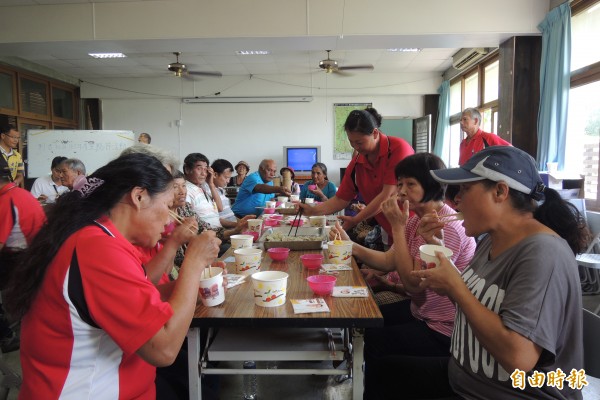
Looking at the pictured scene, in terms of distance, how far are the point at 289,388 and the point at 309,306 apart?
114cm

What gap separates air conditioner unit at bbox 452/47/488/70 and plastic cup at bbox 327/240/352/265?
5.44 m

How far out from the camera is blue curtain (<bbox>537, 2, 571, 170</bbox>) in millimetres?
4059

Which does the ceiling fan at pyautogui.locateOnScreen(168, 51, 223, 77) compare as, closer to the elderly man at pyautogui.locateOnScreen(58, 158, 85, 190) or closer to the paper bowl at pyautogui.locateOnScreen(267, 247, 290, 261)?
the elderly man at pyautogui.locateOnScreen(58, 158, 85, 190)

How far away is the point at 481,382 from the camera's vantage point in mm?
1084

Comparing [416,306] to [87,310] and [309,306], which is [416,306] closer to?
[309,306]

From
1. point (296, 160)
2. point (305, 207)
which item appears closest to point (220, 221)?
point (305, 207)

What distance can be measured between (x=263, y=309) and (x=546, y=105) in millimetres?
4373

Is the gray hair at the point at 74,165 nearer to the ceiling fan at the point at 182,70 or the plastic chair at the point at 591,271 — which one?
the ceiling fan at the point at 182,70

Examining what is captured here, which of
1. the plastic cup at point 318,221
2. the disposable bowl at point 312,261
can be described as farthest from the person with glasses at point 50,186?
the disposable bowl at point 312,261

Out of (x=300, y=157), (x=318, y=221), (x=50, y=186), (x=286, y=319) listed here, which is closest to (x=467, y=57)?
(x=300, y=157)

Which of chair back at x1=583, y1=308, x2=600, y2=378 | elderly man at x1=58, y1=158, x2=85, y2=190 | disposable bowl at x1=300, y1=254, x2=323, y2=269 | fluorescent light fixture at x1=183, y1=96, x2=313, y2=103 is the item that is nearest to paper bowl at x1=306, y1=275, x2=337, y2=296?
disposable bowl at x1=300, y1=254, x2=323, y2=269

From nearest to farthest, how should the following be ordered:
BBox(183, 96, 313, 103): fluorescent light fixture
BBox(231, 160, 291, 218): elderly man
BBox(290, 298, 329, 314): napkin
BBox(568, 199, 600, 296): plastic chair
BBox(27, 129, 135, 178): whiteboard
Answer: BBox(290, 298, 329, 314): napkin, BBox(568, 199, 600, 296): plastic chair, BBox(231, 160, 291, 218): elderly man, BBox(27, 129, 135, 178): whiteboard, BBox(183, 96, 313, 103): fluorescent light fixture

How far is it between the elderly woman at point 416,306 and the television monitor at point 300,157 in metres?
6.85

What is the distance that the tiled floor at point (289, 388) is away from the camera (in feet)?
6.93
